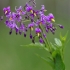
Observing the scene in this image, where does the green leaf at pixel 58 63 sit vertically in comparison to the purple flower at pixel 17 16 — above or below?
below

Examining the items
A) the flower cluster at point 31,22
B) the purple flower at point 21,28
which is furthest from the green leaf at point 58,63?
the purple flower at point 21,28

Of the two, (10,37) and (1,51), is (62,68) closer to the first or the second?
(1,51)

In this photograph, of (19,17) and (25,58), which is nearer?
(19,17)

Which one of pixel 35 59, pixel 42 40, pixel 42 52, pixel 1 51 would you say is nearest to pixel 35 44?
pixel 42 40

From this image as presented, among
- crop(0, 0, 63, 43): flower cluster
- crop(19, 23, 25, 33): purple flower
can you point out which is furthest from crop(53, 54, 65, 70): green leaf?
crop(19, 23, 25, 33): purple flower

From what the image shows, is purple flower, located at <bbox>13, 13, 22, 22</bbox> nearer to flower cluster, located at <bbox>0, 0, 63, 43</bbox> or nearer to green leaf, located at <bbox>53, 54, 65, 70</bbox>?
flower cluster, located at <bbox>0, 0, 63, 43</bbox>

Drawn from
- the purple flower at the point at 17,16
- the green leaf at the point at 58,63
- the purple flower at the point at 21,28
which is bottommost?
the green leaf at the point at 58,63

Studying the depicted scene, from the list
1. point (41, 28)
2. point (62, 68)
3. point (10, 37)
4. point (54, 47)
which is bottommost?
point (10, 37)

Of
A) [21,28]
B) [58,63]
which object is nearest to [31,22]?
[21,28]

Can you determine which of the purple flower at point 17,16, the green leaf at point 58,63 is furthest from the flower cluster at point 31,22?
the green leaf at point 58,63

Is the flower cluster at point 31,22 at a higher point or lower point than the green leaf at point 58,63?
higher

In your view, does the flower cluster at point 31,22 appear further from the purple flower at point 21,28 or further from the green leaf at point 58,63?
the green leaf at point 58,63
